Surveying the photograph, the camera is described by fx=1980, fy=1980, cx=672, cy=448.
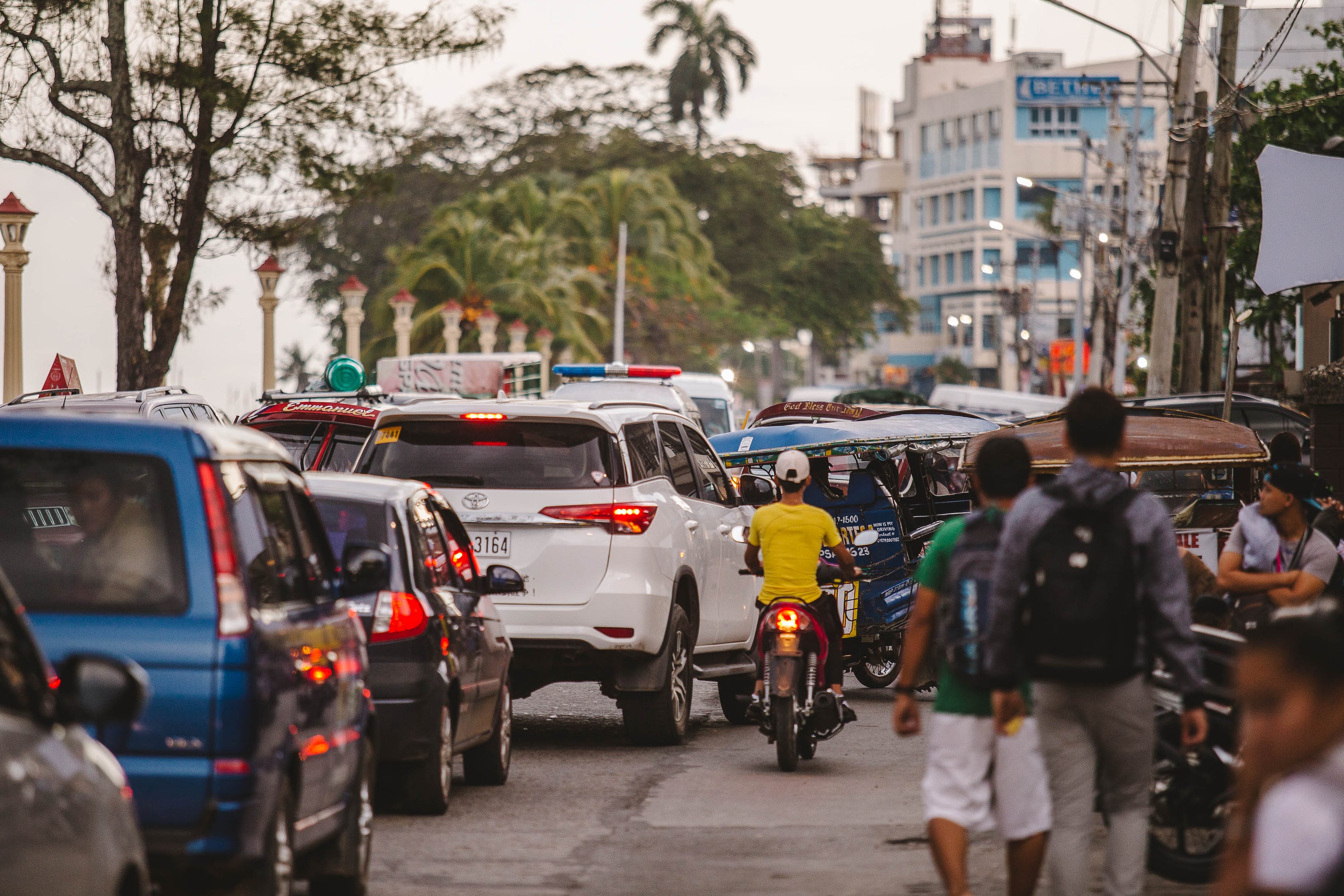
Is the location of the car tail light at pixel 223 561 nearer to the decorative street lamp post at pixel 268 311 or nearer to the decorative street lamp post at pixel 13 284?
the decorative street lamp post at pixel 13 284

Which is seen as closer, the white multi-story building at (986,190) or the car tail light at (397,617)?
the car tail light at (397,617)

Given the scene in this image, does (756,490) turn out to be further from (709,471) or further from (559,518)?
(559,518)

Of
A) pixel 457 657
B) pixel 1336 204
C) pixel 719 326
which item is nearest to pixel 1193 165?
pixel 1336 204

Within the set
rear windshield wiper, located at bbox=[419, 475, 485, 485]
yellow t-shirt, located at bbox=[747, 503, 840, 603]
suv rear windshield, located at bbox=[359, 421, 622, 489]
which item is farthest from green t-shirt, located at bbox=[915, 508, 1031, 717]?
rear windshield wiper, located at bbox=[419, 475, 485, 485]

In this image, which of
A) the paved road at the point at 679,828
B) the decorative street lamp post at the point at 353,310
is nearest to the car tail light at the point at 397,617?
the paved road at the point at 679,828

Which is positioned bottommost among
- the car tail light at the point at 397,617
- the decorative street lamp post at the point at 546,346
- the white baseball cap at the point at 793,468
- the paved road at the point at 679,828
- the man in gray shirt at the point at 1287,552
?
the paved road at the point at 679,828

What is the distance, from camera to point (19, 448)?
19.2ft

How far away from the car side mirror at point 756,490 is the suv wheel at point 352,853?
5.24 meters

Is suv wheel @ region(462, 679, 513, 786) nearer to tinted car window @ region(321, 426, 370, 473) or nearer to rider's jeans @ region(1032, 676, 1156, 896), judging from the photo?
rider's jeans @ region(1032, 676, 1156, 896)

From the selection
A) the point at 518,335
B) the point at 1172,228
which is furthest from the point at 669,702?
the point at 518,335

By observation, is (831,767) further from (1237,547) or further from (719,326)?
(719,326)

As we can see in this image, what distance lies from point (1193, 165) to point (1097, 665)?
21.0m

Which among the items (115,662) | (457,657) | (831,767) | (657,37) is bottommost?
(831,767)

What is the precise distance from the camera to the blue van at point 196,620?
17.7ft
